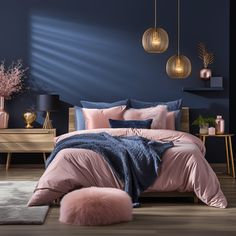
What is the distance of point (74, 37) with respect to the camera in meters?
7.93

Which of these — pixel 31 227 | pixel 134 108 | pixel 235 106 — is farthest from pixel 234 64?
pixel 31 227

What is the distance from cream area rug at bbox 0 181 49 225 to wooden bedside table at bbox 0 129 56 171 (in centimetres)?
132

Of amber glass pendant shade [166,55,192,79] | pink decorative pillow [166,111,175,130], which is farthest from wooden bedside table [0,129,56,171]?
amber glass pendant shade [166,55,192,79]

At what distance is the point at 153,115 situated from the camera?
724cm

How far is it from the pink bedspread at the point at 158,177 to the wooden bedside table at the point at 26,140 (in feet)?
7.79

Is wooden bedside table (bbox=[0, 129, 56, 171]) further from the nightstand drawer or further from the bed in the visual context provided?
the bed

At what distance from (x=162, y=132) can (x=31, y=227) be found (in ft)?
8.80

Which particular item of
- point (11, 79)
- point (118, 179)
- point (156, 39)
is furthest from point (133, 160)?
point (11, 79)

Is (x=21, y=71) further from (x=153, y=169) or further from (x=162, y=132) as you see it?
(x=153, y=169)

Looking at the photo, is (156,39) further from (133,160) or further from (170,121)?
(133,160)

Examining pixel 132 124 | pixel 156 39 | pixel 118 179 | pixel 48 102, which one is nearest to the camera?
pixel 118 179

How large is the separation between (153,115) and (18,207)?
114 inches

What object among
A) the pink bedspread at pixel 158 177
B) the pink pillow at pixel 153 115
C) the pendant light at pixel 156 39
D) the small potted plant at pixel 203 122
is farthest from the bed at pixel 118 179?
the small potted plant at pixel 203 122

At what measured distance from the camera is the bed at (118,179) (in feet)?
16.3
